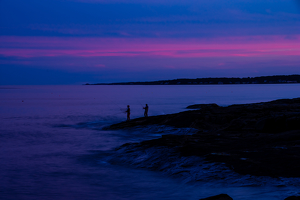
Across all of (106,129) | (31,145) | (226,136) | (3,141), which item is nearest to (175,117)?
(106,129)

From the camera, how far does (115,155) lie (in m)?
18.0

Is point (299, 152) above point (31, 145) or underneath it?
above

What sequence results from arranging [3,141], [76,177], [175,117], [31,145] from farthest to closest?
[175,117]
[3,141]
[31,145]
[76,177]

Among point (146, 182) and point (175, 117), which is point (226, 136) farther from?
point (175, 117)

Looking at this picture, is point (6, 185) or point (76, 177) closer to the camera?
point (6, 185)

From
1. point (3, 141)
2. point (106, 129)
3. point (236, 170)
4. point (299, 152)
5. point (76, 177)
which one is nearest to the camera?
point (236, 170)

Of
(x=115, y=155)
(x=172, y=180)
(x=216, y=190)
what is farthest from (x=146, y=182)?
(x=115, y=155)

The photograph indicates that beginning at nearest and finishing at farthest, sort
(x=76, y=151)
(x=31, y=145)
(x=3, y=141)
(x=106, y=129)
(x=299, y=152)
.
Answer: (x=299, y=152) → (x=76, y=151) → (x=31, y=145) → (x=3, y=141) → (x=106, y=129)

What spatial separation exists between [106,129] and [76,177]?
1615 centimetres

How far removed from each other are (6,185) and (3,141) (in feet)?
41.1

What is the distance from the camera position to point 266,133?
18.4 m

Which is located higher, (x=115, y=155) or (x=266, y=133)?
(x=266, y=133)

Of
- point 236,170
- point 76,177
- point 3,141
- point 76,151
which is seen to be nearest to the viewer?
point 236,170

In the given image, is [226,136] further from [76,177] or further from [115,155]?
[76,177]
